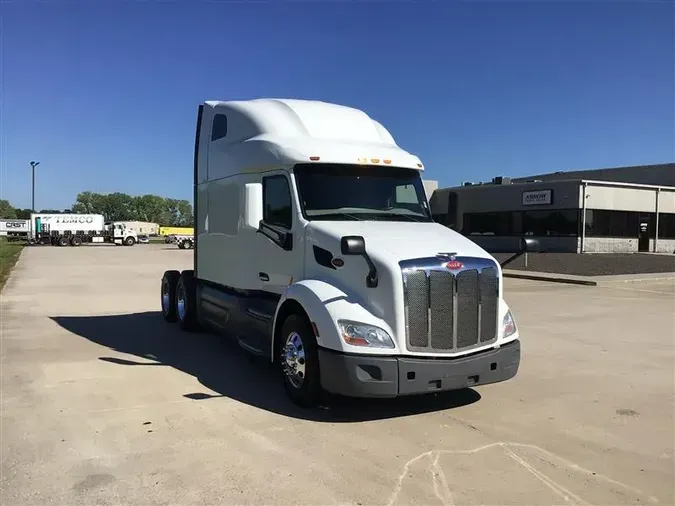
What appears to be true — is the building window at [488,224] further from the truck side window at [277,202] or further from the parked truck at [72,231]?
the parked truck at [72,231]

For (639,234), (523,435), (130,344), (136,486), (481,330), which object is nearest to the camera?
(136,486)

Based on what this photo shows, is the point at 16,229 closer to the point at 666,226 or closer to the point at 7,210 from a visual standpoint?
the point at 666,226

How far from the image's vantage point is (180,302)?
422 inches

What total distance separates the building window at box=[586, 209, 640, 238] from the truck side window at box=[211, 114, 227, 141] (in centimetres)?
2793

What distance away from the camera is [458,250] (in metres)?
5.85

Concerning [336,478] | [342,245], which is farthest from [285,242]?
[336,478]

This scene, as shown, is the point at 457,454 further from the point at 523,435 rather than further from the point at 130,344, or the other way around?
the point at 130,344

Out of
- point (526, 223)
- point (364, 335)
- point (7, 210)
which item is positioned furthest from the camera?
point (7, 210)

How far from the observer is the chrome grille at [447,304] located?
5453 millimetres

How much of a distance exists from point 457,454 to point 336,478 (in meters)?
1.09

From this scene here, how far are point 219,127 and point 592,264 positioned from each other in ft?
73.2

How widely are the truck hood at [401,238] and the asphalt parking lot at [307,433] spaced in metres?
1.59

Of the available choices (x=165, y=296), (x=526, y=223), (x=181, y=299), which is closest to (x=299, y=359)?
(x=181, y=299)

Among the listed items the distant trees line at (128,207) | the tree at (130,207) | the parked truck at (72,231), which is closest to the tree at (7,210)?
→ the distant trees line at (128,207)
